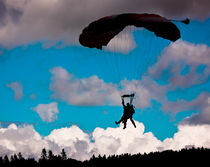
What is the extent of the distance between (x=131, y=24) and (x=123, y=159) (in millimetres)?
12564

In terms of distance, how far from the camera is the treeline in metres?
27.4

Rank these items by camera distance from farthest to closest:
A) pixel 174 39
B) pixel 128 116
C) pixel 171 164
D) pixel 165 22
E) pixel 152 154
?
1. pixel 152 154
2. pixel 171 164
3. pixel 128 116
4. pixel 174 39
5. pixel 165 22

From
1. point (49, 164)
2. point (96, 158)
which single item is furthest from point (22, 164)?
point (96, 158)

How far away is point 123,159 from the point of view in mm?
29047

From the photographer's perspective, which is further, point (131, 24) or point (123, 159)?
point (123, 159)

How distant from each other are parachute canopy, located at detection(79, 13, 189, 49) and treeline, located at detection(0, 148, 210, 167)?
10.8 meters

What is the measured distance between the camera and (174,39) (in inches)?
931

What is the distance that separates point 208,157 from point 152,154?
487cm

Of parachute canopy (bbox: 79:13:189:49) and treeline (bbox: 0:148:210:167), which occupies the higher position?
parachute canopy (bbox: 79:13:189:49)

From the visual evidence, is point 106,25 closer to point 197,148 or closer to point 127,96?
point 127,96

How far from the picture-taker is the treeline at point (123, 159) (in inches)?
1077

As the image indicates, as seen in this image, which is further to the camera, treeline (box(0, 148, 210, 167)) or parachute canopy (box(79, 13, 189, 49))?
treeline (box(0, 148, 210, 167))

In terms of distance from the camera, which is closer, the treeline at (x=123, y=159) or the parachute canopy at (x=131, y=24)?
the parachute canopy at (x=131, y=24)

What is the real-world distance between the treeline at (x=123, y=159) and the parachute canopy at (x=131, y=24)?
10.8 meters
